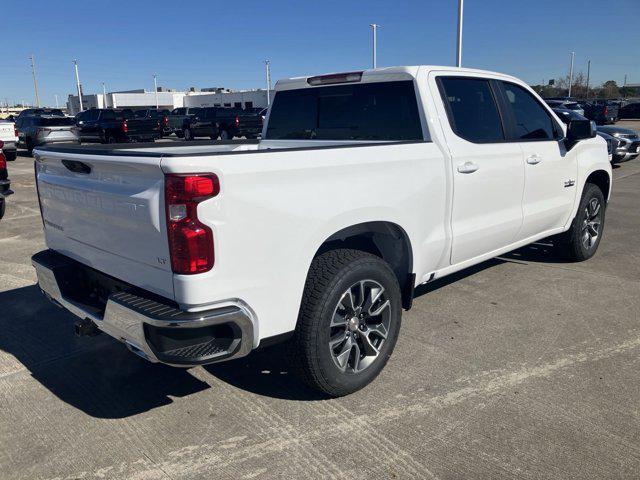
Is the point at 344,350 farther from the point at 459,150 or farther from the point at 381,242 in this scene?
the point at 459,150

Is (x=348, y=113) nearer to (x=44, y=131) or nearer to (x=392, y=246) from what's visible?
(x=392, y=246)

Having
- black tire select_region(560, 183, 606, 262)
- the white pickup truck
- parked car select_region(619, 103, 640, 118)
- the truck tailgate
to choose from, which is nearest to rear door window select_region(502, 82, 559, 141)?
the white pickup truck

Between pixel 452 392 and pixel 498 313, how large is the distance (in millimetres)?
1477

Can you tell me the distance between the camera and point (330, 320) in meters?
3.10

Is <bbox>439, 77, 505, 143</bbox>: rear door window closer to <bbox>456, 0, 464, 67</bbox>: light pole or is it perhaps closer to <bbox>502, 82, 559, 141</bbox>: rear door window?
<bbox>502, 82, 559, 141</bbox>: rear door window

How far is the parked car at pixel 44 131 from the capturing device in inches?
755

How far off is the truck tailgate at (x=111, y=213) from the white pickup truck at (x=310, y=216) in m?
0.01

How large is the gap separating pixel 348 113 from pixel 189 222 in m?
2.30

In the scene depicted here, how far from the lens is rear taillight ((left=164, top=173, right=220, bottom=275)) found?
2.48m

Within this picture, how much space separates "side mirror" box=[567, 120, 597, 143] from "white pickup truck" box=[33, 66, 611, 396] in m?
0.01

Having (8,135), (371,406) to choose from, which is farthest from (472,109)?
(8,135)

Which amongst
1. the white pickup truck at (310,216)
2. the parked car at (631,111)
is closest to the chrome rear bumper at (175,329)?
the white pickup truck at (310,216)

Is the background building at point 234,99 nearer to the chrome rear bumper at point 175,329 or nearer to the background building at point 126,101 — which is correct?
the background building at point 126,101

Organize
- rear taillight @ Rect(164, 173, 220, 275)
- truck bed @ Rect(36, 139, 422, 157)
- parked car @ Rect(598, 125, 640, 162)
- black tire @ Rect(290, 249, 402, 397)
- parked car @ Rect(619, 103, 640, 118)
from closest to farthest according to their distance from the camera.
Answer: rear taillight @ Rect(164, 173, 220, 275) < black tire @ Rect(290, 249, 402, 397) < truck bed @ Rect(36, 139, 422, 157) < parked car @ Rect(598, 125, 640, 162) < parked car @ Rect(619, 103, 640, 118)
